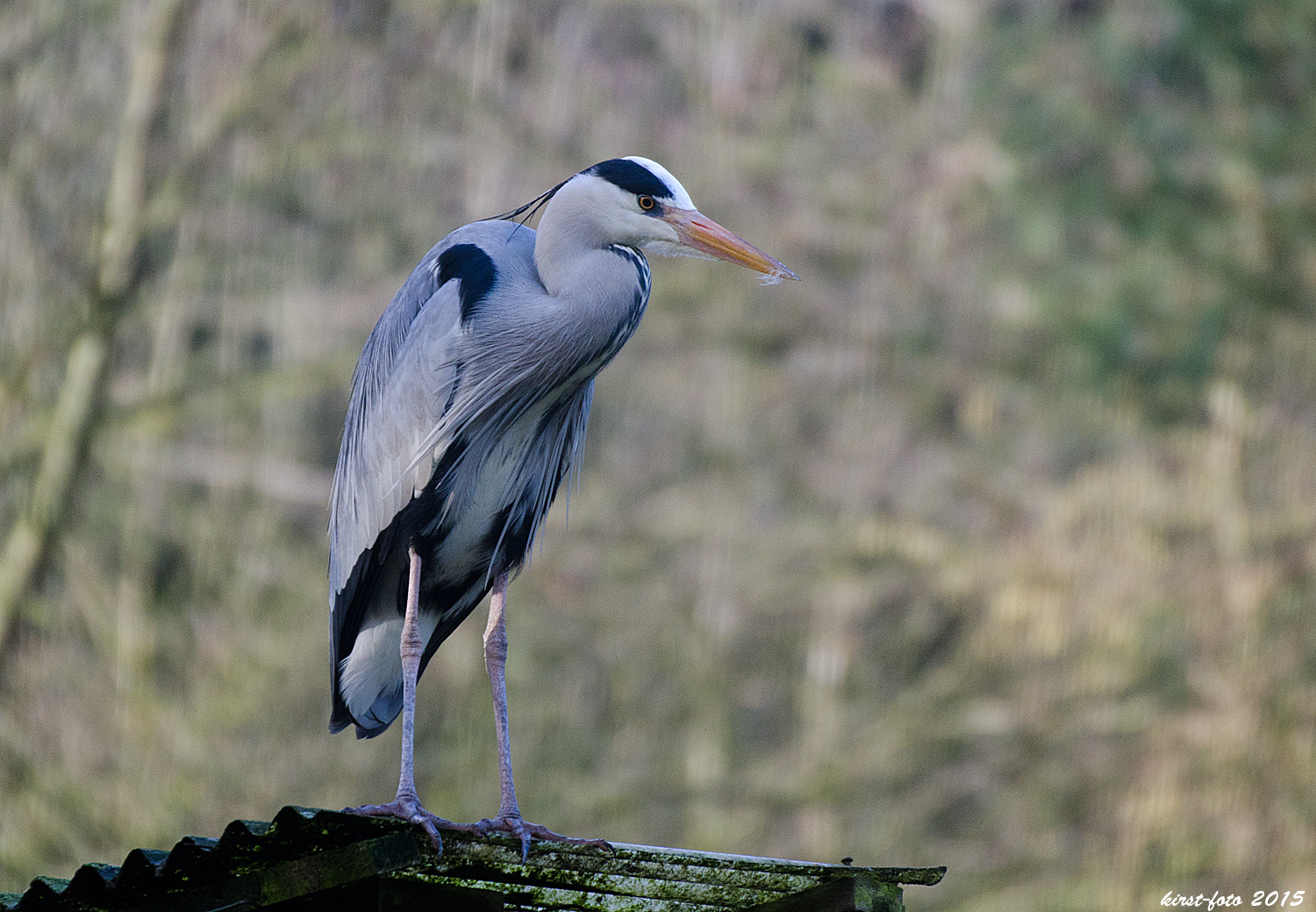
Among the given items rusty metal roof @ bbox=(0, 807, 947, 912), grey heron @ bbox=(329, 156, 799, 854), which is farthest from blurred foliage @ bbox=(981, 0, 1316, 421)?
rusty metal roof @ bbox=(0, 807, 947, 912)

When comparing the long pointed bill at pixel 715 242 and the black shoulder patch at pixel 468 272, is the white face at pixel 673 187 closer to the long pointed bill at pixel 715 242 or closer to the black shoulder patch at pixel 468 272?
the long pointed bill at pixel 715 242

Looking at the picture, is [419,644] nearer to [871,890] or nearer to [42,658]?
[871,890]

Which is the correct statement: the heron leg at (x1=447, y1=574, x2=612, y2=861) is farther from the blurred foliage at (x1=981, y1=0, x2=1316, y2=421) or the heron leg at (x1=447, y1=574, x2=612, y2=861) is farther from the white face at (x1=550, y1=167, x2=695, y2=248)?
the blurred foliage at (x1=981, y1=0, x2=1316, y2=421)

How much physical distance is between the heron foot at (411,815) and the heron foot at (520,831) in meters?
0.05

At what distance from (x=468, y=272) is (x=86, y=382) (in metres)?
7.11

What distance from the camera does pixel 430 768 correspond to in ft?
36.4

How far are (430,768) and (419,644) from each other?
7221 millimetres

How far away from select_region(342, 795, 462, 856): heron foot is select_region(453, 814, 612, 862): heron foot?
0.05 metres

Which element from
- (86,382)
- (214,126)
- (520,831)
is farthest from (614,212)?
(214,126)

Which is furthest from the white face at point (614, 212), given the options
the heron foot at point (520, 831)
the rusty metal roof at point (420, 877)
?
the rusty metal roof at point (420, 877)

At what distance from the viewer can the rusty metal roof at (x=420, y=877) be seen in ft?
9.29

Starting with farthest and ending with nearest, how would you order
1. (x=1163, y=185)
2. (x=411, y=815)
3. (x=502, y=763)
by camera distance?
(x=1163, y=185)
(x=502, y=763)
(x=411, y=815)

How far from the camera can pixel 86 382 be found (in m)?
10.6

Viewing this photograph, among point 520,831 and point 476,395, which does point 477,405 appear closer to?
point 476,395
